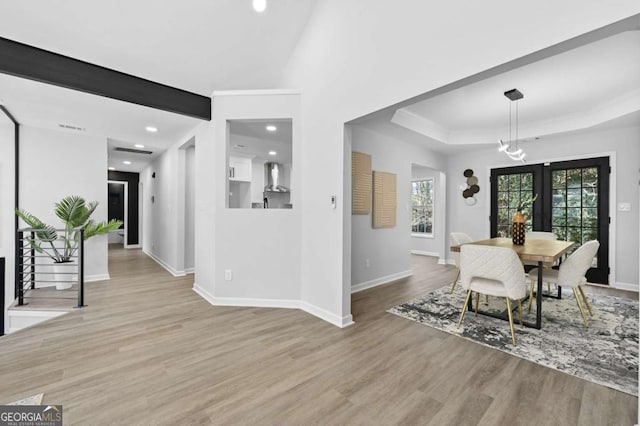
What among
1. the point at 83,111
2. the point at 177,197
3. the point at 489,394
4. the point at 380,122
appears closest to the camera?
the point at 489,394

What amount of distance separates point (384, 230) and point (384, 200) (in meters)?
0.51

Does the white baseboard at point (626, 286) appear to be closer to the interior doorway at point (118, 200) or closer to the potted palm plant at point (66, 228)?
the potted palm plant at point (66, 228)

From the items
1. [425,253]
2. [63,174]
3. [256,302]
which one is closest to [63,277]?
[63,174]

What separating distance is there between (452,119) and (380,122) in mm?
1556

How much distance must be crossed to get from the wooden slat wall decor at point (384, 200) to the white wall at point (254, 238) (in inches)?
61.1

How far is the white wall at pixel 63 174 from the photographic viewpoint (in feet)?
14.5

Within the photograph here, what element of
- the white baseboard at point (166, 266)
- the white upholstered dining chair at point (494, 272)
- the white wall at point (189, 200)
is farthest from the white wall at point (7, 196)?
the white upholstered dining chair at point (494, 272)

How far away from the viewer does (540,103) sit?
13.1 feet

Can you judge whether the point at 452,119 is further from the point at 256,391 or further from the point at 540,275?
the point at 256,391

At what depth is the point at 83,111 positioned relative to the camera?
3781 mm

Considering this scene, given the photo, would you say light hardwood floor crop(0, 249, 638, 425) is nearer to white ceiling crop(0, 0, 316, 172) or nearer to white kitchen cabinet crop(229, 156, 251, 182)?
white ceiling crop(0, 0, 316, 172)

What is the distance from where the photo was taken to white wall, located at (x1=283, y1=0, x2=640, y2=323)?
5.33 ft

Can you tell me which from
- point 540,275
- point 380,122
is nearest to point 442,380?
point 540,275

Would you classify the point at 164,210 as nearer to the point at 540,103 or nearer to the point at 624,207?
the point at 540,103
